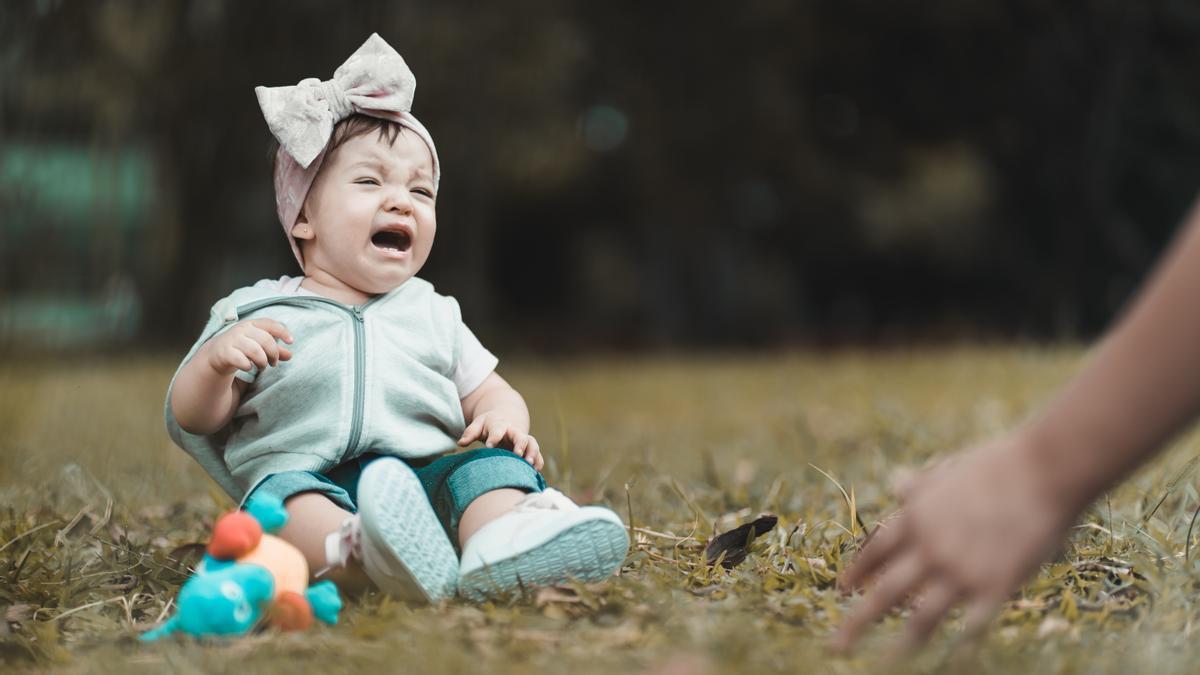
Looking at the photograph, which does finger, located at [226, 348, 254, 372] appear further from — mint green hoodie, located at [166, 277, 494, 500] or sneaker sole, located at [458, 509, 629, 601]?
Result: sneaker sole, located at [458, 509, 629, 601]

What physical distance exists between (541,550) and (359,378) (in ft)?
1.58

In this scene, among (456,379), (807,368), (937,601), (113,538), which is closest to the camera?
(937,601)

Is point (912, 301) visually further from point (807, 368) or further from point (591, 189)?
point (807, 368)

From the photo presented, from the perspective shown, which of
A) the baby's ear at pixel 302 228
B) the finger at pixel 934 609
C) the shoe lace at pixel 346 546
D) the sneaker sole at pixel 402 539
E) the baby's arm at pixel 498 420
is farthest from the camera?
the baby's ear at pixel 302 228

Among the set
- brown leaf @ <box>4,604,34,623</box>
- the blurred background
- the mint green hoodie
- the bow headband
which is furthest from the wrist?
the blurred background

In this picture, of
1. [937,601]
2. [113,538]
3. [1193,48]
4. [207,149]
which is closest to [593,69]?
[207,149]

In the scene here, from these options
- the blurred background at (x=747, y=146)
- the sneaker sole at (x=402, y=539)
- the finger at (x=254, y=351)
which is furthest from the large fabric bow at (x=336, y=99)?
the blurred background at (x=747, y=146)

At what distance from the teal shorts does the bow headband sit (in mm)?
461

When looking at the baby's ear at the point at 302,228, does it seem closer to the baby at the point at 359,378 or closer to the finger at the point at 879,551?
the baby at the point at 359,378

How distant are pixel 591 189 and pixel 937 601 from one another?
16.1m

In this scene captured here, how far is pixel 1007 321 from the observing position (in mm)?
15008

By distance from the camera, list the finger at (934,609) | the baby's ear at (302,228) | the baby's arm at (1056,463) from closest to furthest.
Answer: the baby's arm at (1056,463) < the finger at (934,609) < the baby's ear at (302,228)

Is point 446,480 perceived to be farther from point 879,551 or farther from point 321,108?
point 879,551

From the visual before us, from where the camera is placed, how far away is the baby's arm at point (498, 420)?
2039mm
